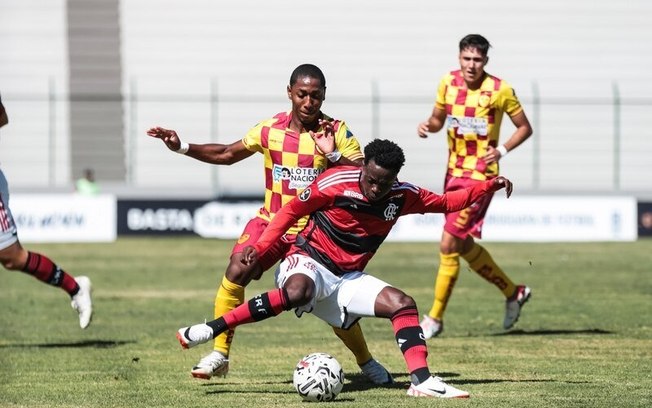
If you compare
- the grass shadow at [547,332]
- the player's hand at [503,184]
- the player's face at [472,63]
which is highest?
the player's face at [472,63]

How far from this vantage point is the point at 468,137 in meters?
11.8

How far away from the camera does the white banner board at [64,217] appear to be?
80.0 feet

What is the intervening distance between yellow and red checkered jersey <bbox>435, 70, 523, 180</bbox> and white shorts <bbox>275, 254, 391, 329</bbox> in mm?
3714

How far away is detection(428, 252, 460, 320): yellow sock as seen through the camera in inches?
460

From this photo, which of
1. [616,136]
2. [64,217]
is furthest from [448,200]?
[616,136]

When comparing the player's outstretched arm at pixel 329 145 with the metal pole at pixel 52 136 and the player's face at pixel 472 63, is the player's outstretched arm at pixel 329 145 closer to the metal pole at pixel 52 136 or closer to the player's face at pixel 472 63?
the player's face at pixel 472 63

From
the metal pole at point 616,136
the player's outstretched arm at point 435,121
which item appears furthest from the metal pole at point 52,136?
the player's outstretched arm at point 435,121

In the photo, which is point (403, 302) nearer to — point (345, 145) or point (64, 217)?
point (345, 145)

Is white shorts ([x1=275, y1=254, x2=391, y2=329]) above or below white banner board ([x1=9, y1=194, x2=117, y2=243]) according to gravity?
above

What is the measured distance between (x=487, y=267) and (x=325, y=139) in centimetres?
384

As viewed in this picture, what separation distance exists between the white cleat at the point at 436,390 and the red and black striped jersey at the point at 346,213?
0.92 meters

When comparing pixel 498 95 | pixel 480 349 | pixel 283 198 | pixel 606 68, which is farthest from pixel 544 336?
pixel 606 68

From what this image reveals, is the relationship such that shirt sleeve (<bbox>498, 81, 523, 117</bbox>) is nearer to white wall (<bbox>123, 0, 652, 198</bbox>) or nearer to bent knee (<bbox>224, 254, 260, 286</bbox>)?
bent knee (<bbox>224, 254, 260, 286</bbox>)

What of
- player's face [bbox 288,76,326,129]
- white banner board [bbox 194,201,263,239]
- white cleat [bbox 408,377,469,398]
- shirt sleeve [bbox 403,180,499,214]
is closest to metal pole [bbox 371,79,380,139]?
white banner board [bbox 194,201,263,239]
